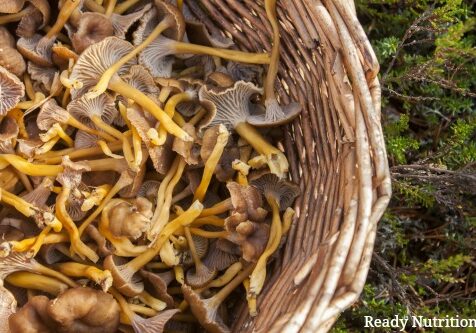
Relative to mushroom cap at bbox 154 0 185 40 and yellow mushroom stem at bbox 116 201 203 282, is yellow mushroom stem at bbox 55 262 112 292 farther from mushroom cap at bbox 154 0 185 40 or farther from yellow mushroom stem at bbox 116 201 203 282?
mushroom cap at bbox 154 0 185 40

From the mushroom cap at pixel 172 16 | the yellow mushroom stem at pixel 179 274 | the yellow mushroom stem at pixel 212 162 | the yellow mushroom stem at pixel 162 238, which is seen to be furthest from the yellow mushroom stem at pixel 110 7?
the yellow mushroom stem at pixel 179 274

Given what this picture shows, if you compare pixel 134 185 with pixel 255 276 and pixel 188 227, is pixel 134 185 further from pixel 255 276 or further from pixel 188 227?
pixel 255 276

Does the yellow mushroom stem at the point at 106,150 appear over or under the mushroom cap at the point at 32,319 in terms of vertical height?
over

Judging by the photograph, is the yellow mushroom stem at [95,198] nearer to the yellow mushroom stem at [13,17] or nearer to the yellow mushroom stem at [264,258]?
the yellow mushroom stem at [264,258]

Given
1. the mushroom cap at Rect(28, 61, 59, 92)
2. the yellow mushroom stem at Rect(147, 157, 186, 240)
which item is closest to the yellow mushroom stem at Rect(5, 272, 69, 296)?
the yellow mushroom stem at Rect(147, 157, 186, 240)

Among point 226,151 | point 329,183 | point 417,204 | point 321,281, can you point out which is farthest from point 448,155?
point 321,281

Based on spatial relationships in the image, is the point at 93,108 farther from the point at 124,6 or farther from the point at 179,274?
the point at 179,274
